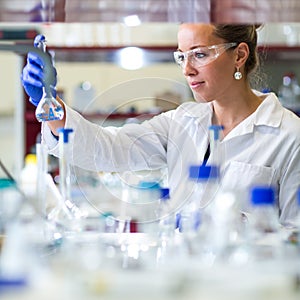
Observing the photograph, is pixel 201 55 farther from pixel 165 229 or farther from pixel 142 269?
pixel 142 269

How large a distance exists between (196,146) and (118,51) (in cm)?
245

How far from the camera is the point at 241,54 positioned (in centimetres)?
203

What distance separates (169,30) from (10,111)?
1811 mm

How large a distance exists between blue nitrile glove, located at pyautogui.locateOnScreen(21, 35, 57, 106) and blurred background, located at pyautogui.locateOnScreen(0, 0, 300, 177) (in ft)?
0.34

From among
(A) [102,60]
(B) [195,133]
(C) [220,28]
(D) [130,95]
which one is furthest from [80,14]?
(A) [102,60]

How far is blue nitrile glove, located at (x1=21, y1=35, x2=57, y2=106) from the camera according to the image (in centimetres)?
166

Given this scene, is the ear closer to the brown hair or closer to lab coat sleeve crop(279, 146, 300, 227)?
the brown hair

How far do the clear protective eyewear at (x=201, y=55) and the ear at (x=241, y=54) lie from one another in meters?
0.07

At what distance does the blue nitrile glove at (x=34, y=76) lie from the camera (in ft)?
5.45

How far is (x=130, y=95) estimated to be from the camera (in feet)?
8.52

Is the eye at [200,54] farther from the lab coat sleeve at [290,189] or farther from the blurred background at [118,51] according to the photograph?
the lab coat sleeve at [290,189]

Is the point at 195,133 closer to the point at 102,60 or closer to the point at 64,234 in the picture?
the point at 64,234

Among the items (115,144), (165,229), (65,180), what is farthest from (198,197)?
(115,144)

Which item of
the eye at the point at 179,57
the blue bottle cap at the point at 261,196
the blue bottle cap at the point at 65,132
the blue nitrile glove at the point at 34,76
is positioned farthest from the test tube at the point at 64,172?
the blue bottle cap at the point at 261,196
